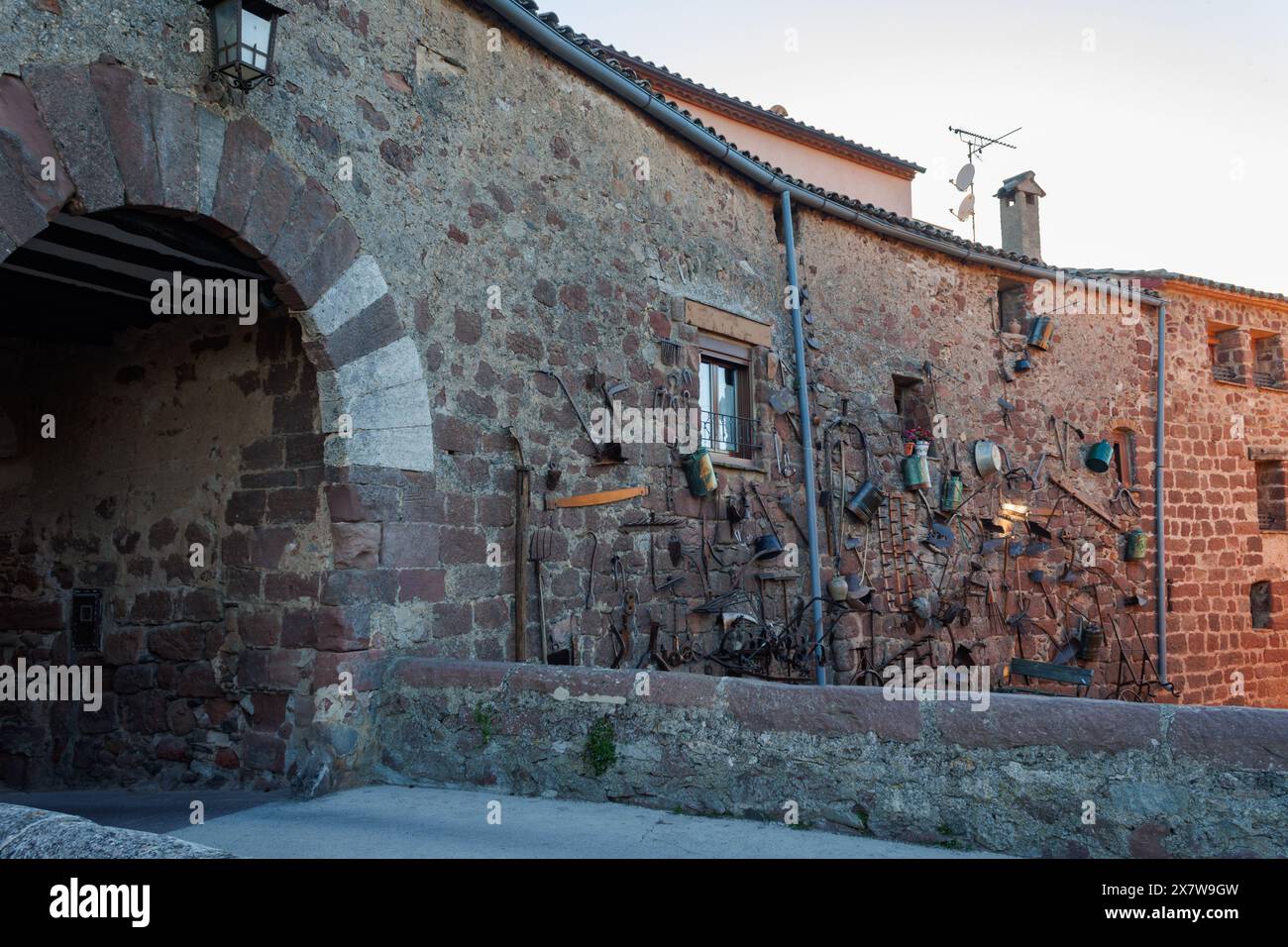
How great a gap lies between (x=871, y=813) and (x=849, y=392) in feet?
20.2

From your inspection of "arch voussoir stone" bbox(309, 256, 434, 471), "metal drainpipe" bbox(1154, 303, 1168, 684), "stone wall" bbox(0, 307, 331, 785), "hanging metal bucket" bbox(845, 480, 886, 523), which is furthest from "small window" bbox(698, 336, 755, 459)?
"metal drainpipe" bbox(1154, 303, 1168, 684)

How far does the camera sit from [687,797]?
394 centimetres

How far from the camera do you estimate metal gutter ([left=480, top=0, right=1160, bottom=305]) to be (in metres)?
6.27

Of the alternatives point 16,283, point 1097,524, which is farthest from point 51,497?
point 1097,524

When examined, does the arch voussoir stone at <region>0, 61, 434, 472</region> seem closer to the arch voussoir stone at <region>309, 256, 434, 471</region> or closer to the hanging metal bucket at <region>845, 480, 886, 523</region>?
the arch voussoir stone at <region>309, 256, 434, 471</region>

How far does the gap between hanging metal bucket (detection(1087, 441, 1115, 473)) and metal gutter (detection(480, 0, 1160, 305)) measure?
5.78 feet

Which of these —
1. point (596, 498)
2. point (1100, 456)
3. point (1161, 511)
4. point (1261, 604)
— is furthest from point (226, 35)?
point (1261, 604)

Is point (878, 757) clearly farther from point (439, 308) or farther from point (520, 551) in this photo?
point (439, 308)

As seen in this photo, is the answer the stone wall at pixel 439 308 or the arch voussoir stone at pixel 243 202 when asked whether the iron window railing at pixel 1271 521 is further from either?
the arch voussoir stone at pixel 243 202

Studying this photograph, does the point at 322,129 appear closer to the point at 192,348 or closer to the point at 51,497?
the point at 192,348

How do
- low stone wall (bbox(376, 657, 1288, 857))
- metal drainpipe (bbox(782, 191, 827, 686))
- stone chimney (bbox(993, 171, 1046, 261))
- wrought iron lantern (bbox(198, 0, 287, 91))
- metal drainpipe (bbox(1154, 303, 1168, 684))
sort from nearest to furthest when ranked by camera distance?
low stone wall (bbox(376, 657, 1288, 857)) < wrought iron lantern (bbox(198, 0, 287, 91)) < metal drainpipe (bbox(782, 191, 827, 686)) < metal drainpipe (bbox(1154, 303, 1168, 684)) < stone chimney (bbox(993, 171, 1046, 261))

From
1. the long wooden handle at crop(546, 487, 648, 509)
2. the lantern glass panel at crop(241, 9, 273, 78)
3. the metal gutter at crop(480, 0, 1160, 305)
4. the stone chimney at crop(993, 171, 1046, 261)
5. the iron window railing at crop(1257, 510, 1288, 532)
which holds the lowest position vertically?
the iron window railing at crop(1257, 510, 1288, 532)

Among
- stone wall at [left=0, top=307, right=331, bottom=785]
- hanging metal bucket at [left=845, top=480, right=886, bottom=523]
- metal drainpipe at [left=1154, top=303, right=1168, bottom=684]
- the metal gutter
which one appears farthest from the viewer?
metal drainpipe at [left=1154, top=303, right=1168, bottom=684]

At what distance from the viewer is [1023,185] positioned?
559 inches
